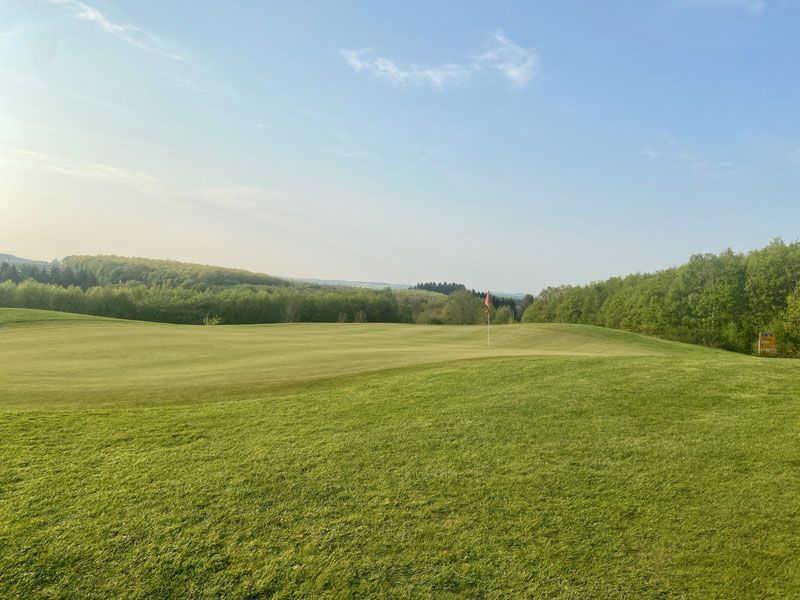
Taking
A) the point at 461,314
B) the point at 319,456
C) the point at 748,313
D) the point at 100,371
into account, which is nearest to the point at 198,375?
the point at 100,371

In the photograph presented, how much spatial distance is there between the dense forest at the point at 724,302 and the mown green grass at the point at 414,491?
43942 mm

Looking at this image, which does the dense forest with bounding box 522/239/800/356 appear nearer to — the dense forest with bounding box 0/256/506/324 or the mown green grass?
the dense forest with bounding box 0/256/506/324

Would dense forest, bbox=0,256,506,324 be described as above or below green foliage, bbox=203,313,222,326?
above

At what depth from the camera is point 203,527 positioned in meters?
4.24

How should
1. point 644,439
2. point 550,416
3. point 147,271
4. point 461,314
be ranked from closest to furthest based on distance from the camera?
1. point 644,439
2. point 550,416
3. point 461,314
4. point 147,271

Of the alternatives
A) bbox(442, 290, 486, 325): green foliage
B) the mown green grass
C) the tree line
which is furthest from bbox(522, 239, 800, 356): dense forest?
the tree line

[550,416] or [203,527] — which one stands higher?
[550,416]

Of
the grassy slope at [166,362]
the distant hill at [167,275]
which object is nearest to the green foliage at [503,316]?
the grassy slope at [166,362]

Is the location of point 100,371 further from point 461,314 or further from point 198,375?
point 461,314

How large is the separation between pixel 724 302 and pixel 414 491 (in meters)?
55.6

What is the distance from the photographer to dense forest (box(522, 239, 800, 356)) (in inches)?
1649

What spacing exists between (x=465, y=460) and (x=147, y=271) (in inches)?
6773

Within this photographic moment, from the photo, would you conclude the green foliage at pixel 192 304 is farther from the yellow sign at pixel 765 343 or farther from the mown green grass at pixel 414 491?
the mown green grass at pixel 414 491

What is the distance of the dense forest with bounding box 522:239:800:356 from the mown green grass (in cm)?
4394
